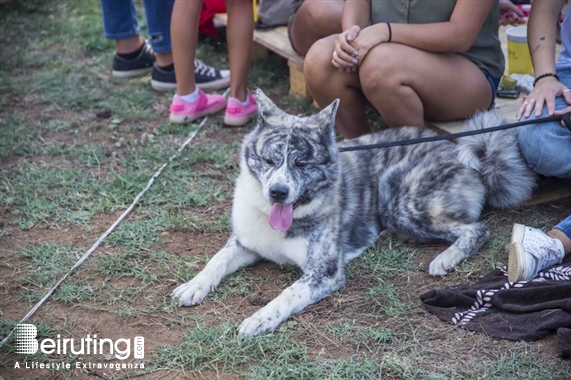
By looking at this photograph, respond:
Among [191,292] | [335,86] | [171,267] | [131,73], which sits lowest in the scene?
[131,73]

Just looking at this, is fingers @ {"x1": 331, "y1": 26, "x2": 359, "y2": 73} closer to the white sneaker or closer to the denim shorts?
the denim shorts

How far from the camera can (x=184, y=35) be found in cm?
469

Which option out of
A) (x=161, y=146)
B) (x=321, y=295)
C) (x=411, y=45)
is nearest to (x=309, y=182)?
(x=321, y=295)

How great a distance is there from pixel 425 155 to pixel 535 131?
55cm


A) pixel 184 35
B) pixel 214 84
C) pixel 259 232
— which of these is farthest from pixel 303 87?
pixel 259 232

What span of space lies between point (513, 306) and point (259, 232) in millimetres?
1174

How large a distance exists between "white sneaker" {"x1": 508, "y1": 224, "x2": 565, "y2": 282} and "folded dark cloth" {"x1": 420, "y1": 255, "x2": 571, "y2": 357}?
3cm

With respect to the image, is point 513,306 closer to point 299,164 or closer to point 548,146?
point 548,146

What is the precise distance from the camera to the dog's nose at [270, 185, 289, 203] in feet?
10.1

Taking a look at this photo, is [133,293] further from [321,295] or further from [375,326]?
[375,326]

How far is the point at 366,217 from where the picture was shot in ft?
11.9

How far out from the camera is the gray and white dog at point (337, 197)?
3.19 metres

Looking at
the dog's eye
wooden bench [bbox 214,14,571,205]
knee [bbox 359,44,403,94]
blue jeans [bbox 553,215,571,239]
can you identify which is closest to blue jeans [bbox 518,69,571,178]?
wooden bench [bbox 214,14,571,205]

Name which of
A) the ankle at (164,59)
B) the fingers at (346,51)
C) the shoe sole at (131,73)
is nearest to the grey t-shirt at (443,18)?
the fingers at (346,51)
